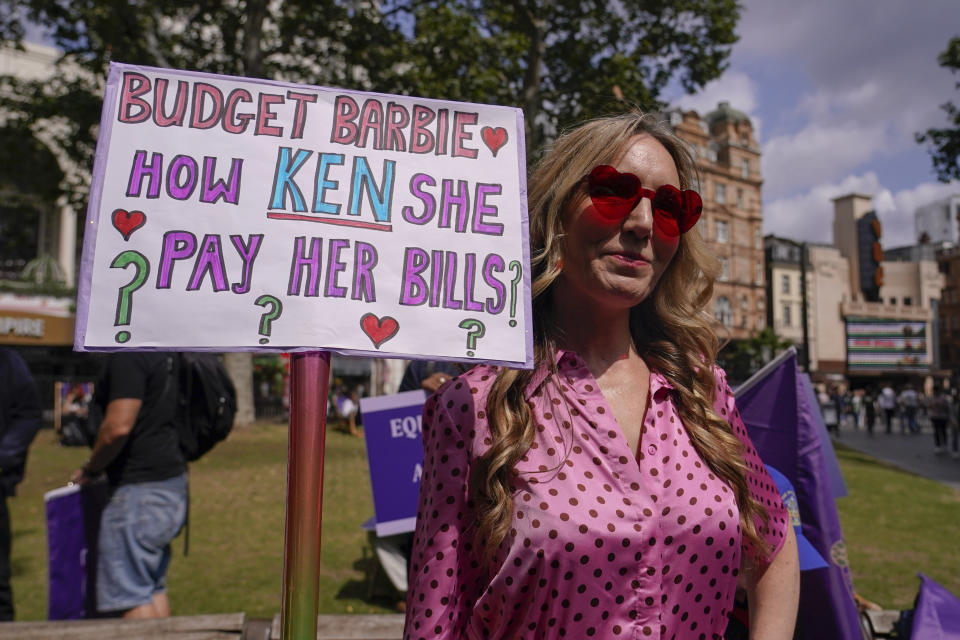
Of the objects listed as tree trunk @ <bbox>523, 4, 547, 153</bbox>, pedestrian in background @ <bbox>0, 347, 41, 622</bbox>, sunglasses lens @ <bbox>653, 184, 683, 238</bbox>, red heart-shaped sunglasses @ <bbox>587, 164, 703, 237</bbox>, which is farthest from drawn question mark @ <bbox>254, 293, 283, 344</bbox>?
tree trunk @ <bbox>523, 4, 547, 153</bbox>

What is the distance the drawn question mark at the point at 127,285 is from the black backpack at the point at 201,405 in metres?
2.18

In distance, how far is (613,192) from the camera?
1.64m

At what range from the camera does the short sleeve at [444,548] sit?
1.47 meters

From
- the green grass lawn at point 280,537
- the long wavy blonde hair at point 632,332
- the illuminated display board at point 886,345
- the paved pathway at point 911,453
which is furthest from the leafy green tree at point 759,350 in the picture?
the long wavy blonde hair at point 632,332

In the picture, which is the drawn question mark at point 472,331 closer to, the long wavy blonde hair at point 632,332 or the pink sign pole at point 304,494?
the long wavy blonde hair at point 632,332

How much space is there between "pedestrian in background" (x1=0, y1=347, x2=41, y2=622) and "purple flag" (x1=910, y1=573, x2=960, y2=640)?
160 inches

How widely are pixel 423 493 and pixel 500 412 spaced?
0.84ft

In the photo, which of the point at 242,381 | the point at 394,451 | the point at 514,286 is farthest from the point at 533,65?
the point at 514,286

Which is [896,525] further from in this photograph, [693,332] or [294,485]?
[294,485]

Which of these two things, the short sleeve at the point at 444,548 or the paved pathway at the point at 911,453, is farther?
the paved pathway at the point at 911,453

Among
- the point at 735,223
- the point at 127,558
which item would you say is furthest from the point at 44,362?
the point at 735,223

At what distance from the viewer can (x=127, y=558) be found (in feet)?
11.1

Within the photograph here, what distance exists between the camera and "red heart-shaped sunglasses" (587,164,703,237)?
1.64 m

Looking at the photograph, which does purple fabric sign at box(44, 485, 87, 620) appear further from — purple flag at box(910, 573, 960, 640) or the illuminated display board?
the illuminated display board
